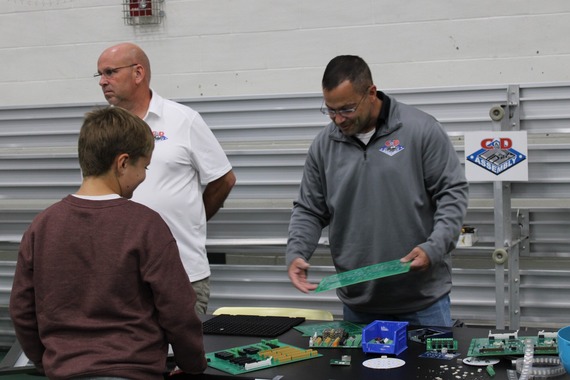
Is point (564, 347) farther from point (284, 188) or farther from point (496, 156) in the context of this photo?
point (284, 188)

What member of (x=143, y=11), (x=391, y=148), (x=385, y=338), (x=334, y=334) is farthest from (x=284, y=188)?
(x=385, y=338)

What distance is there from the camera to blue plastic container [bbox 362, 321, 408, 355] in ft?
7.01

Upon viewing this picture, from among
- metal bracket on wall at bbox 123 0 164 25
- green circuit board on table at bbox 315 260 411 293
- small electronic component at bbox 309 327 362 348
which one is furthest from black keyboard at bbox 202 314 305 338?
metal bracket on wall at bbox 123 0 164 25

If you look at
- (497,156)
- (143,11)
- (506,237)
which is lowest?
(506,237)

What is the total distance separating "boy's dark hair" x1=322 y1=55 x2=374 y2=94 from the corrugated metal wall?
4.39 feet

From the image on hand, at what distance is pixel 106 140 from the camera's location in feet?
6.06

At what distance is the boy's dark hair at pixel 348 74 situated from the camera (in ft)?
8.24

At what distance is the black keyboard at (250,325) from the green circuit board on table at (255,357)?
6.4 inches

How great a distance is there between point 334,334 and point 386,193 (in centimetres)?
51

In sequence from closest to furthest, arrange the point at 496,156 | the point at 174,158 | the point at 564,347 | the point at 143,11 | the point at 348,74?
the point at 564,347
the point at 348,74
the point at 174,158
the point at 496,156
the point at 143,11

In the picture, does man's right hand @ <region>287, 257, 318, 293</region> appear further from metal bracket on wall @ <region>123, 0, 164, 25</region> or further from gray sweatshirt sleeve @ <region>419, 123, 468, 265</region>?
metal bracket on wall @ <region>123, 0, 164, 25</region>

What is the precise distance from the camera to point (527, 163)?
352cm

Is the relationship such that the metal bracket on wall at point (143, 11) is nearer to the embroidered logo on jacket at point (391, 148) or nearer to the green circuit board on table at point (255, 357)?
the embroidered logo on jacket at point (391, 148)

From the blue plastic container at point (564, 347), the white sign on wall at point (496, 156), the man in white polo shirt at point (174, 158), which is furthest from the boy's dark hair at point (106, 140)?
the white sign on wall at point (496, 156)
